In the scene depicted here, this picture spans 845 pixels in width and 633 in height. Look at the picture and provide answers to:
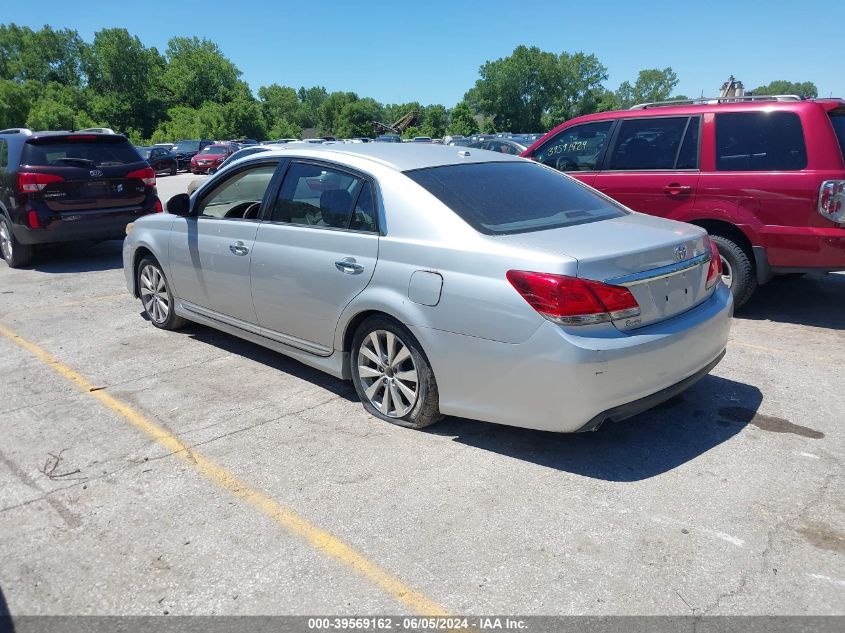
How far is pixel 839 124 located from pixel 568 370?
4.18m

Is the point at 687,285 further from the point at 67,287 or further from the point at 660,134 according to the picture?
the point at 67,287

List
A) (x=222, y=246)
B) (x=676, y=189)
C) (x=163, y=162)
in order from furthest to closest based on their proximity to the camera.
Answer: (x=163, y=162) → (x=676, y=189) → (x=222, y=246)

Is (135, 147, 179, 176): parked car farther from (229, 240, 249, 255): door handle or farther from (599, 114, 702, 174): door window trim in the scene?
(229, 240, 249, 255): door handle

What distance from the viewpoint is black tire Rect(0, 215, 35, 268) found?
30.5 ft

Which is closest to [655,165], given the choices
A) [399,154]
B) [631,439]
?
[399,154]

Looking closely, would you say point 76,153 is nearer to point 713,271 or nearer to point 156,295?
point 156,295

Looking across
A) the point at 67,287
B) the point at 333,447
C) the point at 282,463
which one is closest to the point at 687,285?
the point at 333,447

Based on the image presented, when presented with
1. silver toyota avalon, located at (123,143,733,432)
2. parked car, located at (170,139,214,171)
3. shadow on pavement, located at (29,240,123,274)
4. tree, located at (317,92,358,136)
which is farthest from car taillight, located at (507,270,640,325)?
tree, located at (317,92,358,136)

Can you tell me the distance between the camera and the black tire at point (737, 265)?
614 cm

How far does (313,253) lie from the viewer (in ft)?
14.6

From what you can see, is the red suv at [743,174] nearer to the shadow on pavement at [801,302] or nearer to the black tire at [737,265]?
the black tire at [737,265]

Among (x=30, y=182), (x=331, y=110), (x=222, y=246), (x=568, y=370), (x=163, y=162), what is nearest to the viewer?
(x=568, y=370)

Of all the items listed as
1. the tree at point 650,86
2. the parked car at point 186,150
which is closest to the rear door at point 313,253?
the parked car at point 186,150

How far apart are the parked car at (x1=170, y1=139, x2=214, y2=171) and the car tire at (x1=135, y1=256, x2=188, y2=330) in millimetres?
34577
